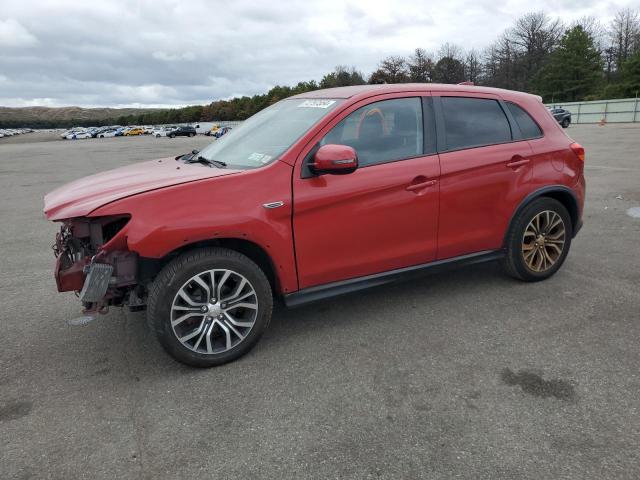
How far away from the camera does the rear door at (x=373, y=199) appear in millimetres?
3408

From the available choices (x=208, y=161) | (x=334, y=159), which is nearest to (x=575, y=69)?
(x=208, y=161)

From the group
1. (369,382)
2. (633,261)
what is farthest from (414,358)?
(633,261)

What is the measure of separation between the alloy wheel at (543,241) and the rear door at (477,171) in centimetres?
31

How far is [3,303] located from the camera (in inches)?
178

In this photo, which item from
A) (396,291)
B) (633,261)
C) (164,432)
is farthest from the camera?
(633,261)

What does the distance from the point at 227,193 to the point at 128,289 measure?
2.93 ft

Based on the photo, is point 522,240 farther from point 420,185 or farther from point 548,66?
point 548,66

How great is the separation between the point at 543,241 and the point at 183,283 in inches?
126

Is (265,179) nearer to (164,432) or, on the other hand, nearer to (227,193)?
(227,193)

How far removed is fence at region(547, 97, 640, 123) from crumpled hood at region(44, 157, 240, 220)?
50.7 m

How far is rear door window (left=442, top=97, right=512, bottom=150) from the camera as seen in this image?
4020 millimetres

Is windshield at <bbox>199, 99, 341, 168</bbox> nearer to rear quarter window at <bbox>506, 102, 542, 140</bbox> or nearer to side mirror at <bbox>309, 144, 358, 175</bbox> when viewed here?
side mirror at <bbox>309, 144, 358, 175</bbox>

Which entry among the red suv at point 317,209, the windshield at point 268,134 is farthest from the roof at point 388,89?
the windshield at point 268,134

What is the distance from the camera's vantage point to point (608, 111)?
154ft
